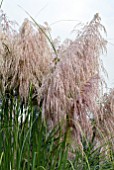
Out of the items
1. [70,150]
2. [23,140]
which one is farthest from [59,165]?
[23,140]

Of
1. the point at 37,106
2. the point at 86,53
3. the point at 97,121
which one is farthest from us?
the point at 37,106

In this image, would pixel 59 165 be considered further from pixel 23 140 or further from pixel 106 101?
pixel 106 101

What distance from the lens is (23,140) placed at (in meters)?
2.13

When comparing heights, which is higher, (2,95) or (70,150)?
(2,95)

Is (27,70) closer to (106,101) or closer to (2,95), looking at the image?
(2,95)

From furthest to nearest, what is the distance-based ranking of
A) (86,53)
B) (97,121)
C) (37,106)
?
(37,106) → (97,121) → (86,53)

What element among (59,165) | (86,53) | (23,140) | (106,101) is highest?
(86,53)

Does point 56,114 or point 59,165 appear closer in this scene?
point 56,114

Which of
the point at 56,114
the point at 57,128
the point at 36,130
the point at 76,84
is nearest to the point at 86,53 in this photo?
the point at 76,84

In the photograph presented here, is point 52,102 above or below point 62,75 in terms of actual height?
below

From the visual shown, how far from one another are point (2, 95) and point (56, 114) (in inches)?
18.8

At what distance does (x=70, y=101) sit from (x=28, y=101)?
1.23ft

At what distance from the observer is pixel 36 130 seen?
2.13 m

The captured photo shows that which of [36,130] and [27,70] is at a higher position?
[27,70]
